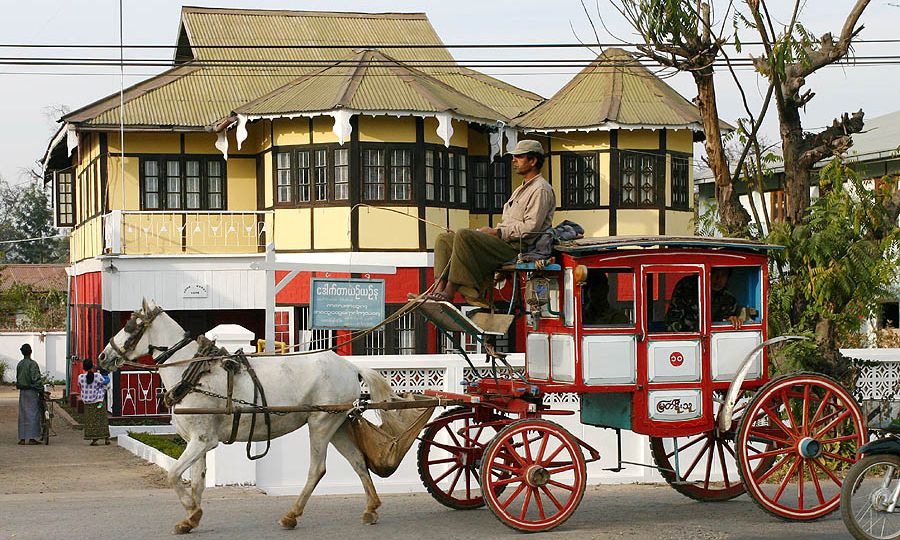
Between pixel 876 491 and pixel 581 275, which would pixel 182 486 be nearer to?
pixel 581 275

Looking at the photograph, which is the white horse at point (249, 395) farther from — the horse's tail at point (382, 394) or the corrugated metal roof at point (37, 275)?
the corrugated metal roof at point (37, 275)

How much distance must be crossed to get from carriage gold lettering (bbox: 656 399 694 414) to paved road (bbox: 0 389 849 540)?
1.03 m

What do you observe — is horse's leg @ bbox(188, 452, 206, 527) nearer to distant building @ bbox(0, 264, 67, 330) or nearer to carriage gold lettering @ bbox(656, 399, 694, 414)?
carriage gold lettering @ bbox(656, 399, 694, 414)

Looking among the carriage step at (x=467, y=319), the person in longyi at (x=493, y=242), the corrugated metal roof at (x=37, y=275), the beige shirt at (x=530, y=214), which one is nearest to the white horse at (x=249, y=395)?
the carriage step at (x=467, y=319)

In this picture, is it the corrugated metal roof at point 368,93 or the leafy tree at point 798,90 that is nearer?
the leafy tree at point 798,90

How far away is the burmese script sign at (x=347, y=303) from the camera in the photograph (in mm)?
16062

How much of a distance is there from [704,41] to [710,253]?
3548 mm

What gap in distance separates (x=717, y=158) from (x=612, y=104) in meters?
13.0

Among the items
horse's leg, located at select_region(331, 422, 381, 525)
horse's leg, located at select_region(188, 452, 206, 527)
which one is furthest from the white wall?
horse's leg, located at select_region(188, 452, 206, 527)

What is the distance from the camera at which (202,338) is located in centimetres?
1089

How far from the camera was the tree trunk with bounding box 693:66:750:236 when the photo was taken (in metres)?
13.8

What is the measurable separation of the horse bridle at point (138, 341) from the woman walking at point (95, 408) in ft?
37.6

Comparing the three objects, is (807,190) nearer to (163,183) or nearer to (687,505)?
(687,505)

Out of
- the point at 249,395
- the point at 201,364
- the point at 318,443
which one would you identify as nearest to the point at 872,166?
the point at 318,443
